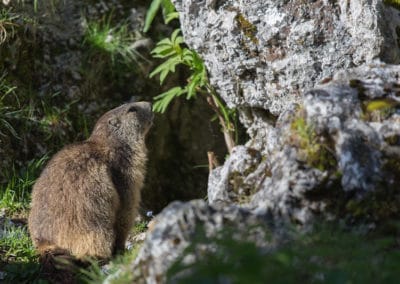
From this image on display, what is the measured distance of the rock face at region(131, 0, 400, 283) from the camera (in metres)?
4.29

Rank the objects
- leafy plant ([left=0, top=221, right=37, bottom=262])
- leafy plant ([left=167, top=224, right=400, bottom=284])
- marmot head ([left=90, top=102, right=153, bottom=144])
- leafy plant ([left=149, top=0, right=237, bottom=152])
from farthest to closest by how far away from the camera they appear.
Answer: leafy plant ([left=149, top=0, right=237, bottom=152]) → marmot head ([left=90, top=102, right=153, bottom=144]) → leafy plant ([left=0, top=221, right=37, bottom=262]) → leafy plant ([left=167, top=224, right=400, bottom=284])

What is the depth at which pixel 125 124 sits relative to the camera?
7.28 meters

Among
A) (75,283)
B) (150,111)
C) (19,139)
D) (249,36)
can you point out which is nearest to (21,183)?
(19,139)

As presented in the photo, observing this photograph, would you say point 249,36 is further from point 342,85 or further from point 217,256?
point 217,256

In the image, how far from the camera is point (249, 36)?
257 inches

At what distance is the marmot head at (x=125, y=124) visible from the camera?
7.14m

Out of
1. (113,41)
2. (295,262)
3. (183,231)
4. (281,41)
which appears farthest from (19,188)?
(295,262)

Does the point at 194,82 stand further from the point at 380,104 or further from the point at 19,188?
the point at 380,104

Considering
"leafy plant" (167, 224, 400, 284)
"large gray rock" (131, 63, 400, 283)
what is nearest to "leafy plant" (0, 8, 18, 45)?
"large gray rock" (131, 63, 400, 283)

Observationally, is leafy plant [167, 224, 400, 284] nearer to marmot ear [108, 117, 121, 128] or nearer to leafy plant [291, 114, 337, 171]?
leafy plant [291, 114, 337, 171]

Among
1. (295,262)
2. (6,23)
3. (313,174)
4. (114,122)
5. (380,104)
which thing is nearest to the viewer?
(295,262)

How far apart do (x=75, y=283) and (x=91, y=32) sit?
4.12 m

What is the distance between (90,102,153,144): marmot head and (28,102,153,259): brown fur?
128 mm

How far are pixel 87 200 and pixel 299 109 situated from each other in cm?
243
